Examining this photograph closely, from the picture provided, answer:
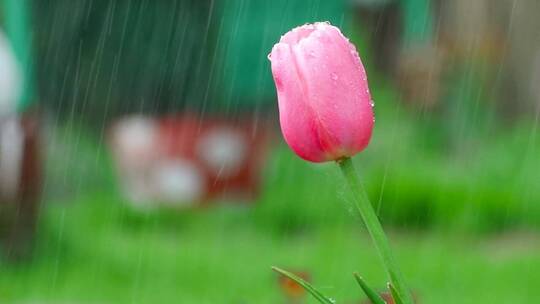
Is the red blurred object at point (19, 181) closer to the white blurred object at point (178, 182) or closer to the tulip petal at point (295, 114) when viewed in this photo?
the white blurred object at point (178, 182)

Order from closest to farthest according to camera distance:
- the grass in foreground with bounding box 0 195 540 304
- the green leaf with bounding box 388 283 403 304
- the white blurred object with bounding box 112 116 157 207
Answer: the green leaf with bounding box 388 283 403 304 → the grass in foreground with bounding box 0 195 540 304 → the white blurred object with bounding box 112 116 157 207

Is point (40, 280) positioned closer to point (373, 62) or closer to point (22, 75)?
point (22, 75)

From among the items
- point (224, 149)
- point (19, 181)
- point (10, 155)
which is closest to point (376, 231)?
point (19, 181)

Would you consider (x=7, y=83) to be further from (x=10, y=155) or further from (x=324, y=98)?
(x=324, y=98)

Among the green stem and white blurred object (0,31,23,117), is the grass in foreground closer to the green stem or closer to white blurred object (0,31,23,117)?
white blurred object (0,31,23,117)

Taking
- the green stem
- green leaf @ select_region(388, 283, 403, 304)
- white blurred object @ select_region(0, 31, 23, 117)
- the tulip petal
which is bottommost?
white blurred object @ select_region(0, 31, 23, 117)

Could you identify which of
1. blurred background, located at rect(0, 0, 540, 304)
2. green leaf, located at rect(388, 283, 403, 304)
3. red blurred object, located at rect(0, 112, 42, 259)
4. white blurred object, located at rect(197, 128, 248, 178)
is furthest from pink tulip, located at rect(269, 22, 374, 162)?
white blurred object, located at rect(197, 128, 248, 178)

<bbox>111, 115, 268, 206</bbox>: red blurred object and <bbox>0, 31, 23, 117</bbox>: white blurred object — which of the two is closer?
<bbox>0, 31, 23, 117</bbox>: white blurred object
